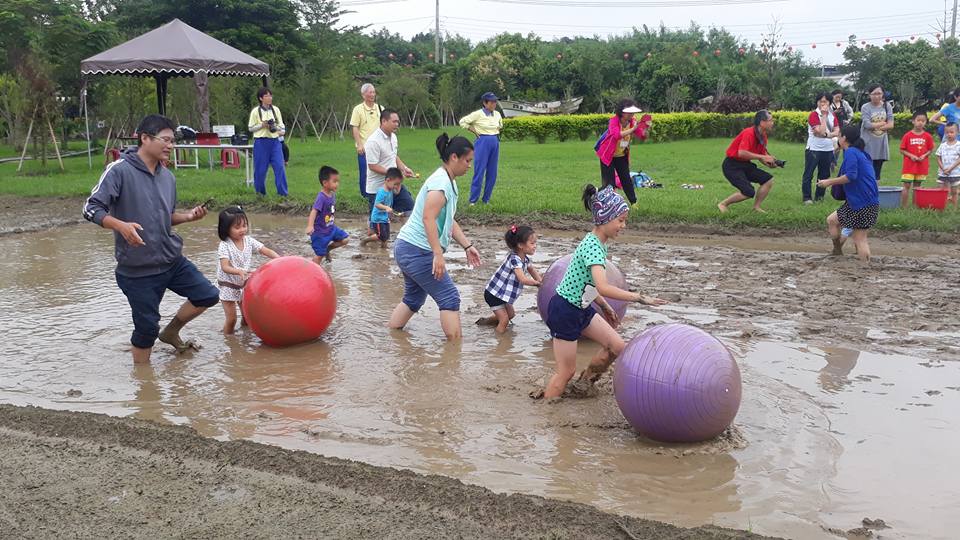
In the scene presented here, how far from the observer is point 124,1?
45375mm

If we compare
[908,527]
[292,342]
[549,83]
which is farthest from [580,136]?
[908,527]

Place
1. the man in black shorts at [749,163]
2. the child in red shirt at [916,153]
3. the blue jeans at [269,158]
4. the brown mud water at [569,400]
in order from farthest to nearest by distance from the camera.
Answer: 1. the blue jeans at [269,158]
2. the child in red shirt at [916,153]
3. the man in black shorts at [749,163]
4. the brown mud water at [569,400]

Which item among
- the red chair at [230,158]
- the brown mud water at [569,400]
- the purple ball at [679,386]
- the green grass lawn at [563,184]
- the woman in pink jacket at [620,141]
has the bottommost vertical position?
the brown mud water at [569,400]

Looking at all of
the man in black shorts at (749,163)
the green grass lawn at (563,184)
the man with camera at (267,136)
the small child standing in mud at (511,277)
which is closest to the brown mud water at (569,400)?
the small child standing in mud at (511,277)

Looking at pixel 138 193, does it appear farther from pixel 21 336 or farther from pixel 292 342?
pixel 21 336

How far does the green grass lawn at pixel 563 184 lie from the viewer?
563 inches

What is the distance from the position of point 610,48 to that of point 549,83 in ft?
20.1

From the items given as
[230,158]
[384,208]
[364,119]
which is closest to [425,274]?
[384,208]

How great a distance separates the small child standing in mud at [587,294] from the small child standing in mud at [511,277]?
5.72 feet

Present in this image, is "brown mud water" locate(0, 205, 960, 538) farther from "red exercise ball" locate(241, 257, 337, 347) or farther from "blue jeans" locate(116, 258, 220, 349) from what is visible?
"blue jeans" locate(116, 258, 220, 349)

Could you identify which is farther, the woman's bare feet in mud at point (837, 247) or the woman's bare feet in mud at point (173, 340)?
the woman's bare feet in mud at point (837, 247)

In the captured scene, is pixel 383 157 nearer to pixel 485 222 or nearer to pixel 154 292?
pixel 485 222

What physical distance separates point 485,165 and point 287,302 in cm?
869

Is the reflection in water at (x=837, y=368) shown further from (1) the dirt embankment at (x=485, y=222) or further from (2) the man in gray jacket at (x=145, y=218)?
(1) the dirt embankment at (x=485, y=222)
